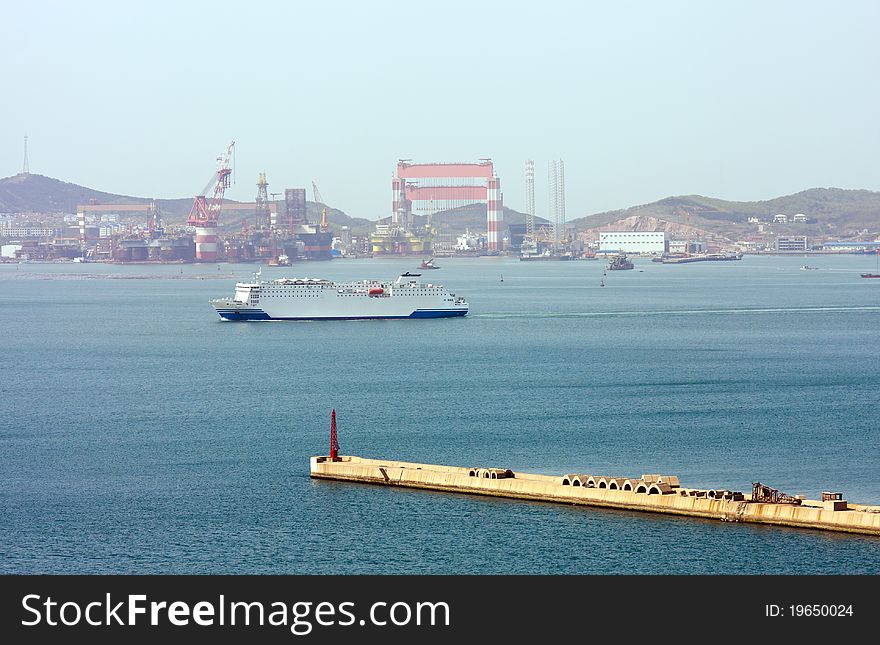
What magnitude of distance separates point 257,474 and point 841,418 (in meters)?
13.0

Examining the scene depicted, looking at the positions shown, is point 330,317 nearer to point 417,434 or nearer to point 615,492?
point 417,434

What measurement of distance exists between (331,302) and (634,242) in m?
134

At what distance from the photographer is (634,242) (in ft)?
634

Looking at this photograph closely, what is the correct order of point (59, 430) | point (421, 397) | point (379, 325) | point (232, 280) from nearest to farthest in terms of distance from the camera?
1. point (59, 430)
2. point (421, 397)
3. point (379, 325)
4. point (232, 280)

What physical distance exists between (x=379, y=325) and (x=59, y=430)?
30.7 meters

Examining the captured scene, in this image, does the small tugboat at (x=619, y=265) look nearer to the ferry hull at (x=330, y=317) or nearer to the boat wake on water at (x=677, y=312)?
the boat wake on water at (x=677, y=312)

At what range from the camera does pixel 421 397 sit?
35688 millimetres

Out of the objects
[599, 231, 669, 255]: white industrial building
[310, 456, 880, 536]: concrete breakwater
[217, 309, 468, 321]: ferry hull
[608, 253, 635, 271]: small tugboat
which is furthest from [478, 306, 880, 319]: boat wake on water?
[599, 231, 669, 255]: white industrial building

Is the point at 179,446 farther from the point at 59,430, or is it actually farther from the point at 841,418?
the point at 841,418

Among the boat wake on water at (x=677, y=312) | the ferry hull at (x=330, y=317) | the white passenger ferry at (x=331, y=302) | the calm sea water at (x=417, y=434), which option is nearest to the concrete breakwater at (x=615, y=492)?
the calm sea water at (x=417, y=434)

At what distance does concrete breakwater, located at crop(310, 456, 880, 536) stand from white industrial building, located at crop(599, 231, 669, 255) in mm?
167207

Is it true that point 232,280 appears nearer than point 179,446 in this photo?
No

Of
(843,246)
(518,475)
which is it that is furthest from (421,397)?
(843,246)
